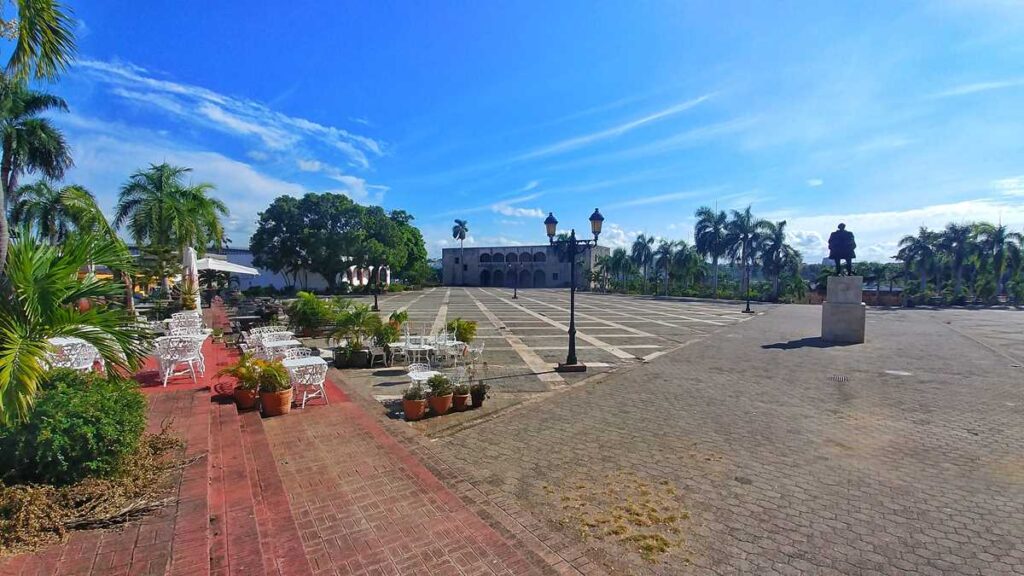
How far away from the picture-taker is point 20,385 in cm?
264

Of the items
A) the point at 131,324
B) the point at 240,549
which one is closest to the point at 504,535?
the point at 240,549

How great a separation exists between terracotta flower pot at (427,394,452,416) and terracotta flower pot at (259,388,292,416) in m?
2.00

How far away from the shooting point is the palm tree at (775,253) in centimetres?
4288

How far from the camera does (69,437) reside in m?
3.18

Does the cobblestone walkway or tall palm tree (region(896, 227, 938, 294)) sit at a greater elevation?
tall palm tree (region(896, 227, 938, 294))

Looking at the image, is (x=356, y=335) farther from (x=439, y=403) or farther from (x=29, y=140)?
(x=29, y=140)

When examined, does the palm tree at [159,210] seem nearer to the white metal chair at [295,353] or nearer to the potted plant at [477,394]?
the white metal chair at [295,353]

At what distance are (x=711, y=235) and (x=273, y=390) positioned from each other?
156ft

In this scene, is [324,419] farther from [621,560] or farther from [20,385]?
[621,560]

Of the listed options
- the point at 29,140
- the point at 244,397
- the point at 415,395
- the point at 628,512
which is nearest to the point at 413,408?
the point at 415,395

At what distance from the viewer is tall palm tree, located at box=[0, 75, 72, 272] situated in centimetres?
1912

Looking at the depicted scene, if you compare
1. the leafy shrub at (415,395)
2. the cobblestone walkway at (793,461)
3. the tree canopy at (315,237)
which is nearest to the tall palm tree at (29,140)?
the tree canopy at (315,237)

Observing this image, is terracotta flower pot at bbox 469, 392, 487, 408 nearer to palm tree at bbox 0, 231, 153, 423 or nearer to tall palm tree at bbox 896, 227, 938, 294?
palm tree at bbox 0, 231, 153, 423

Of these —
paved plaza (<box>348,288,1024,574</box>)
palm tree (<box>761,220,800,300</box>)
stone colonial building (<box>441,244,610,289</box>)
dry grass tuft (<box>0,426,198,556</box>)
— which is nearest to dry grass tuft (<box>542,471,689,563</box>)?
paved plaza (<box>348,288,1024,574</box>)
